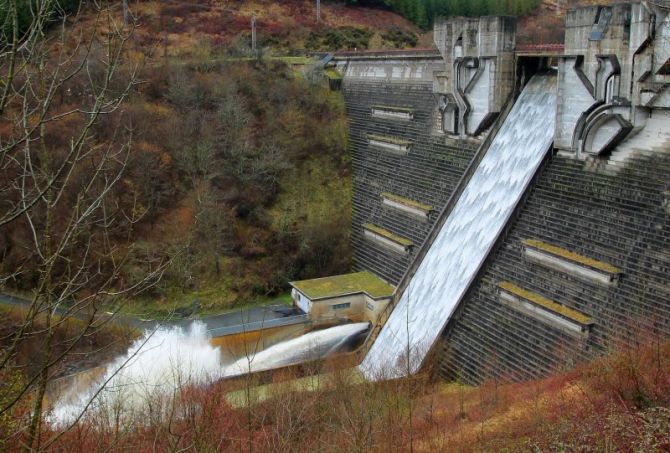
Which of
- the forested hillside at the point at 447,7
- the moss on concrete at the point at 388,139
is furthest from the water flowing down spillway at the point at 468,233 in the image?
the forested hillside at the point at 447,7

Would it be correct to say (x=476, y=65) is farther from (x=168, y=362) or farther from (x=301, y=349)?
(x=168, y=362)

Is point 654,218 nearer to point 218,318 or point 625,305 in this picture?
point 625,305

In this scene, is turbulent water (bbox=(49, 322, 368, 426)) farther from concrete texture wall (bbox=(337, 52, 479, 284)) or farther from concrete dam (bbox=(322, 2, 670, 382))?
concrete texture wall (bbox=(337, 52, 479, 284))

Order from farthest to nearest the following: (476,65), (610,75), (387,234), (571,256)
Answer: (387,234) < (476,65) < (610,75) < (571,256)

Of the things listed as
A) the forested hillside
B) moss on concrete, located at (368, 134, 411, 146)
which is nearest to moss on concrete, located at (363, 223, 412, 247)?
moss on concrete, located at (368, 134, 411, 146)

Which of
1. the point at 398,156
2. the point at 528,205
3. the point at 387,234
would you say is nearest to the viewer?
the point at 528,205

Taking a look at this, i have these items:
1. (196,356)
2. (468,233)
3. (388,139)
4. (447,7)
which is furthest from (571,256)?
(447,7)

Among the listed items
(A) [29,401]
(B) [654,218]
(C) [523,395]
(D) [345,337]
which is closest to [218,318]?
(D) [345,337]
